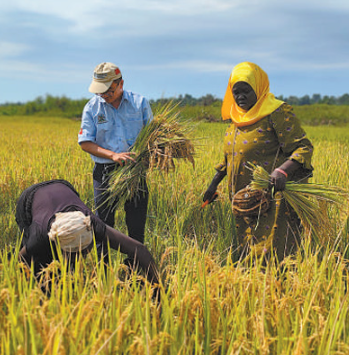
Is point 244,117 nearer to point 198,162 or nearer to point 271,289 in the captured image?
point 271,289

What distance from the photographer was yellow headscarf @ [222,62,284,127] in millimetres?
2211

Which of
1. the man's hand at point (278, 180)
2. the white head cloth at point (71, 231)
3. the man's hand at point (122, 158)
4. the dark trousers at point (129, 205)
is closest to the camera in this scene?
the white head cloth at point (71, 231)

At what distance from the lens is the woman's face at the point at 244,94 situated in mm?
2244

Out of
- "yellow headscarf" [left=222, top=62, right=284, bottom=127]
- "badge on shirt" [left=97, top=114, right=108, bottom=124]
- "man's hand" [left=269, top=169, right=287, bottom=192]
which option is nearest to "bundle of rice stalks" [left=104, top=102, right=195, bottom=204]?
"badge on shirt" [left=97, top=114, right=108, bottom=124]

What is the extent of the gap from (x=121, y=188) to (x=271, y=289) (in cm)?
136

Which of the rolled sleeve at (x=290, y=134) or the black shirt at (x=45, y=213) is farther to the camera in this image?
the rolled sleeve at (x=290, y=134)

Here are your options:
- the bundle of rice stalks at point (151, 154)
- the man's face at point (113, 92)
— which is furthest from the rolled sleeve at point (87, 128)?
the bundle of rice stalks at point (151, 154)

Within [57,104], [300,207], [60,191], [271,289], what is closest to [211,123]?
[300,207]

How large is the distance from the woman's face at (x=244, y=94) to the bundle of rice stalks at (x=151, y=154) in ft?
1.70

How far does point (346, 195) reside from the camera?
2328 millimetres

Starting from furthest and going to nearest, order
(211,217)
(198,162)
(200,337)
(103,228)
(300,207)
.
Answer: (198,162)
(211,217)
(300,207)
(103,228)
(200,337)

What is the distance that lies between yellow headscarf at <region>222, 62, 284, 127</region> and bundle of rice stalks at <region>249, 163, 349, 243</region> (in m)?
0.28

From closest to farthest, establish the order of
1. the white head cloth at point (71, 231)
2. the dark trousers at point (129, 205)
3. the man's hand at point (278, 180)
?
the white head cloth at point (71, 231) < the man's hand at point (278, 180) < the dark trousers at point (129, 205)

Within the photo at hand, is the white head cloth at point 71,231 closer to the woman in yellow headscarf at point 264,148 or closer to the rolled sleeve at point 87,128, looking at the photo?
the woman in yellow headscarf at point 264,148
